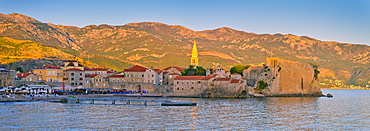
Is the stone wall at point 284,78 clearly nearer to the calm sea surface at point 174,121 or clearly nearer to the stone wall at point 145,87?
the stone wall at point 145,87

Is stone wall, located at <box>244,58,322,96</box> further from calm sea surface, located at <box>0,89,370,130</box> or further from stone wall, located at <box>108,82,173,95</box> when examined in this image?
calm sea surface, located at <box>0,89,370,130</box>

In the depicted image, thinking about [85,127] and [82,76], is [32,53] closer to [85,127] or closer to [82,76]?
[82,76]

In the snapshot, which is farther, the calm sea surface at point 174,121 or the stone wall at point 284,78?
the stone wall at point 284,78

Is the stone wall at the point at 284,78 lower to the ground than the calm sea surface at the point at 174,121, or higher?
higher

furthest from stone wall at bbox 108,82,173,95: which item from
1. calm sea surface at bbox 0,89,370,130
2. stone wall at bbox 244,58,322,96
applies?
calm sea surface at bbox 0,89,370,130

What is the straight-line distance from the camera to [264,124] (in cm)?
4566

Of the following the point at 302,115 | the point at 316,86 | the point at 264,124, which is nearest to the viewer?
the point at 264,124

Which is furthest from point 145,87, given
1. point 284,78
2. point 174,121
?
point 174,121

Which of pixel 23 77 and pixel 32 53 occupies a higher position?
pixel 32 53

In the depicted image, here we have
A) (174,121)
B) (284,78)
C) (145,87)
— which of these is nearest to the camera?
(174,121)

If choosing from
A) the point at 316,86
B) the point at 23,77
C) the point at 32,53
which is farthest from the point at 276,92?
the point at 32,53

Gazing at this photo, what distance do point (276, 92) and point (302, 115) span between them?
4981 cm

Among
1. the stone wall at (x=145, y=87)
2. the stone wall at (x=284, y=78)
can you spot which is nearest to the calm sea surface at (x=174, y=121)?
the stone wall at (x=145, y=87)

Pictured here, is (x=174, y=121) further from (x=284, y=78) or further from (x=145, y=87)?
(x=284, y=78)
